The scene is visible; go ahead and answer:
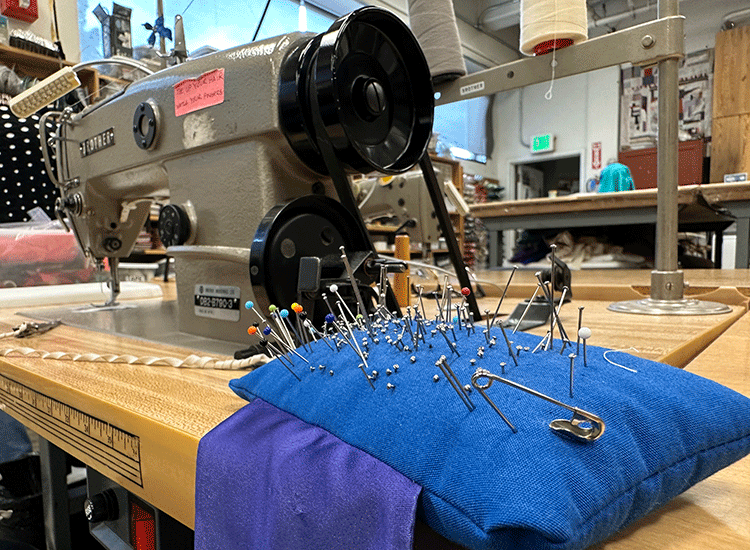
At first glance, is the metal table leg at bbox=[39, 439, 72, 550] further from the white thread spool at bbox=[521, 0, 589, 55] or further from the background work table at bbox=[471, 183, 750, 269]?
the background work table at bbox=[471, 183, 750, 269]

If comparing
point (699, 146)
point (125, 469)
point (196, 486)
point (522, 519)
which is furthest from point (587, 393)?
point (699, 146)

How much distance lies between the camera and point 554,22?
0.84 metres

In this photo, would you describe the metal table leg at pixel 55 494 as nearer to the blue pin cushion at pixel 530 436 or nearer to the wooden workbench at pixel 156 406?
the wooden workbench at pixel 156 406

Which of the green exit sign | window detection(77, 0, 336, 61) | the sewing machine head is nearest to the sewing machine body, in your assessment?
the sewing machine head

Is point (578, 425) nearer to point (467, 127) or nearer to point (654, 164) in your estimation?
point (654, 164)

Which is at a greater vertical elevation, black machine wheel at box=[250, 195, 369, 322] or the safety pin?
black machine wheel at box=[250, 195, 369, 322]

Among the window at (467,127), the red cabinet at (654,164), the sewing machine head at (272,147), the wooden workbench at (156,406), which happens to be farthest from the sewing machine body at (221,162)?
the window at (467,127)

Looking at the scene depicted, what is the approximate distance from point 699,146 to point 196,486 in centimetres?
448

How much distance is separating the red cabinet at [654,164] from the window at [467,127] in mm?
2348

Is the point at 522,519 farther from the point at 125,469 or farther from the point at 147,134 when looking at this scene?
the point at 147,134

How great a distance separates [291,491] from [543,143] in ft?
23.9

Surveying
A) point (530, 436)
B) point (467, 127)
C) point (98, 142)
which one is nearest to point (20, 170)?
point (98, 142)

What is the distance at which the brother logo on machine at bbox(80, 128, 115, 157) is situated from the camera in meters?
0.91

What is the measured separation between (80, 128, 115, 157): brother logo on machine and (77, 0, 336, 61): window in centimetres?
228
